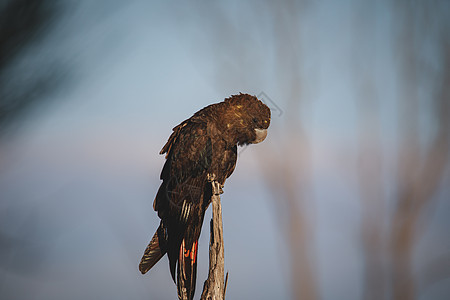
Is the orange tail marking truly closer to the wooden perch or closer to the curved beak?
the wooden perch

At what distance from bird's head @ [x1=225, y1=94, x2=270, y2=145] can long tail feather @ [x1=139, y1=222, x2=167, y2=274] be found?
2.53 ft

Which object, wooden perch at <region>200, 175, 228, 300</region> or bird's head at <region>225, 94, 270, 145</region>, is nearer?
wooden perch at <region>200, 175, 228, 300</region>

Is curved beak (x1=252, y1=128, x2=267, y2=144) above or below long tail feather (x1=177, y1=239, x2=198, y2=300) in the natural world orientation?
above

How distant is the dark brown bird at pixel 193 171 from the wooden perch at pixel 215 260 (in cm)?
14

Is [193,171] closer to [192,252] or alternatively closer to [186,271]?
[192,252]

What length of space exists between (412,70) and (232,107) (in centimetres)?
137

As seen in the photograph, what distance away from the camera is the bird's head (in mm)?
2420

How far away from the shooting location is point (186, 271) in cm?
236

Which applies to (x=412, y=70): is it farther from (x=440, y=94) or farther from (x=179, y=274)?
(x=179, y=274)

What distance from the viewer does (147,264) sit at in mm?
2432

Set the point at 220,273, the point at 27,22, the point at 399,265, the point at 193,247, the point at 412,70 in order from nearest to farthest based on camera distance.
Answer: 1. the point at 399,265
2. the point at 412,70
3. the point at 27,22
4. the point at 220,273
5. the point at 193,247

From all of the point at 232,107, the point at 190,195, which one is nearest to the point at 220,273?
the point at 190,195

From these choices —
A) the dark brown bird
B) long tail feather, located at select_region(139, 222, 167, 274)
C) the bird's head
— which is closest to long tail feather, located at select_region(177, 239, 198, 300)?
the dark brown bird

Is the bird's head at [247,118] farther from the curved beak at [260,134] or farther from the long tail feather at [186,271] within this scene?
the long tail feather at [186,271]
